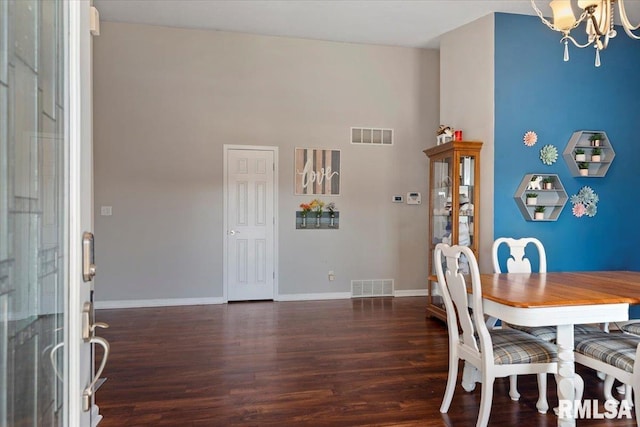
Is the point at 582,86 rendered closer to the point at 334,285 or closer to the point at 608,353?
the point at 608,353

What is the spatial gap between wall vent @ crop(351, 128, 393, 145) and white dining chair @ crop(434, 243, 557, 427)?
318 centimetres

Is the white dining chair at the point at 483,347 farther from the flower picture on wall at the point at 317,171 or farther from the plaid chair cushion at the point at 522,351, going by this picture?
A: the flower picture on wall at the point at 317,171

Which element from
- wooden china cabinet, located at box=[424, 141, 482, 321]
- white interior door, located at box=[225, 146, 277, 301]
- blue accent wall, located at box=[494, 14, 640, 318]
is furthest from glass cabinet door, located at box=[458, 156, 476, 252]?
white interior door, located at box=[225, 146, 277, 301]

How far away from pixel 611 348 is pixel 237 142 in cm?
431

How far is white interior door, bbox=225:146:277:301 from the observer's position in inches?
193

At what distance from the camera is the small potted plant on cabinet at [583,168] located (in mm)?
3941

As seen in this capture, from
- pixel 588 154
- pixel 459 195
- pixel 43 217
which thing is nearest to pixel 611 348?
pixel 459 195

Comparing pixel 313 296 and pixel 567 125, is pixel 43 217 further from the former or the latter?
pixel 567 125

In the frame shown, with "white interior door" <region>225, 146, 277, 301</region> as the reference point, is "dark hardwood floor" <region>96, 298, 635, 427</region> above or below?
below

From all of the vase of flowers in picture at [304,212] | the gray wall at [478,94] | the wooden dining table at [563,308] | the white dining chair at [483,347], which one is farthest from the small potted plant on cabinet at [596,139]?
the vase of flowers in picture at [304,212]

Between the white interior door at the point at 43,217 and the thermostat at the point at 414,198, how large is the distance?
4.82m

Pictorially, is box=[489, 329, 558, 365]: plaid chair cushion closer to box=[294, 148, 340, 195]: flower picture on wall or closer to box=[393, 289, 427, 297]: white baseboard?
box=[393, 289, 427, 297]: white baseboard

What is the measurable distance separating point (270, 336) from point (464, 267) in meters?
2.24

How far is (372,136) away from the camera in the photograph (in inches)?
207
